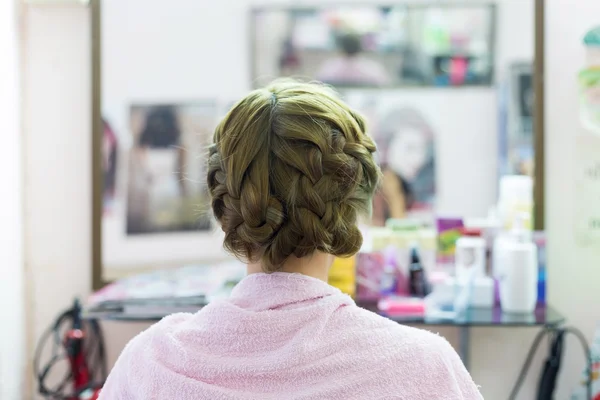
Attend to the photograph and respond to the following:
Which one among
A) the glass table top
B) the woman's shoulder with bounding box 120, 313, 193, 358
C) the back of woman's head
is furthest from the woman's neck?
the glass table top

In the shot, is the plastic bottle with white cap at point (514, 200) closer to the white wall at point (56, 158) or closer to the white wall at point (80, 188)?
the white wall at point (80, 188)

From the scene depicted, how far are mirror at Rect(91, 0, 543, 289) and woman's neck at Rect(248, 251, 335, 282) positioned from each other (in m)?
0.97

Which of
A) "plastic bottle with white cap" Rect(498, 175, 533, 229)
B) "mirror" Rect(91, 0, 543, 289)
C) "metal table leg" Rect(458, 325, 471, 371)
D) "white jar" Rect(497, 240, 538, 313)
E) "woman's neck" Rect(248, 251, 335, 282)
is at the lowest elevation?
"metal table leg" Rect(458, 325, 471, 371)

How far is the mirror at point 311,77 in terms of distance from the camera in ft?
6.26

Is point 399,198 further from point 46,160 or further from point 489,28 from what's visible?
point 46,160

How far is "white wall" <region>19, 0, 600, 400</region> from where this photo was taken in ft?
6.17

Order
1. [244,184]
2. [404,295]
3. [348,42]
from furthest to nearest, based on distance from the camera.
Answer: [348,42], [404,295], [244,184]

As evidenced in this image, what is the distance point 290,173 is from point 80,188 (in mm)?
1250

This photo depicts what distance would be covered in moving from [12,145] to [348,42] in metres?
→ 0.91

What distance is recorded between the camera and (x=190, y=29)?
197 cm

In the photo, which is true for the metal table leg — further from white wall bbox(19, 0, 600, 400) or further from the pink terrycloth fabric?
the pink terrycloth fabric

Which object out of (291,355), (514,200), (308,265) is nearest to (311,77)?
(514,200)

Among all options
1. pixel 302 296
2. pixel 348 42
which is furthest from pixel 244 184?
pixel 348 42

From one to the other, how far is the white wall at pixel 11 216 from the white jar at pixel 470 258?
1117 mm
